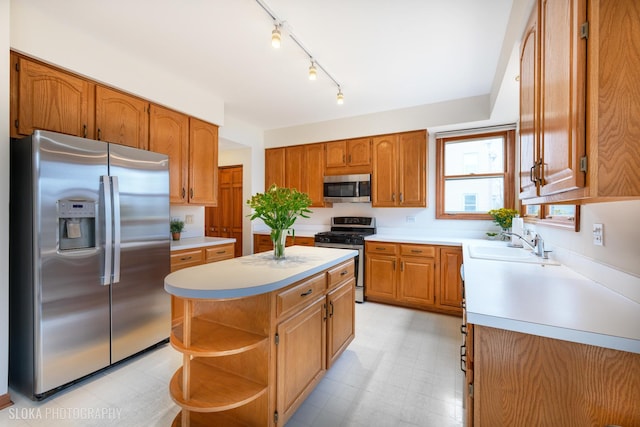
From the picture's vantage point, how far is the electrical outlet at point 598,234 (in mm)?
1347

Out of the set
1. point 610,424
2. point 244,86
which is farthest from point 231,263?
point 244,86

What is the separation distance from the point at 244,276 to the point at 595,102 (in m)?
1.52

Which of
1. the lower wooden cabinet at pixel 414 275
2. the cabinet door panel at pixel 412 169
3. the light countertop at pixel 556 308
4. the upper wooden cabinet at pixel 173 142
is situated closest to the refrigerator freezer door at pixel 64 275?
the upper wooden cabinet at pixel 173 142

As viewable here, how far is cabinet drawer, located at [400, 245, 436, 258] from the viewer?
3.32 meters

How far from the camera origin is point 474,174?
12.0ft

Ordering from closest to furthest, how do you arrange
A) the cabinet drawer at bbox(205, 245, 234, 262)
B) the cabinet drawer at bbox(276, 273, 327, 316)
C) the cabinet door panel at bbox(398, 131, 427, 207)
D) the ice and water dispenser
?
1. the cabinet drawer at bbox(276, 273, 327, 316)
2. the ice and water dispenser
3. the cabinet drawer at bbox(205, 245, 234, 262)
4. the cabinet door panel at bbox(398, 131, 427, 207)

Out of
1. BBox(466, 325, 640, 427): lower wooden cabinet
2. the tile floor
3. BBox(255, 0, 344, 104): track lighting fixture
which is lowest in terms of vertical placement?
the tile floor

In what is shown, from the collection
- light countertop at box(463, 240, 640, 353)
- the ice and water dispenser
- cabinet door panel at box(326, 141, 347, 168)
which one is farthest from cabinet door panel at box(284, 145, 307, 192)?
light countertop at box(463, 240, 640, 353)

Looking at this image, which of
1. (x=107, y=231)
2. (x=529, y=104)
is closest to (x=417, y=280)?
(x=529, y=104)

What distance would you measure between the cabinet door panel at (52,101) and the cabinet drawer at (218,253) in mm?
1576

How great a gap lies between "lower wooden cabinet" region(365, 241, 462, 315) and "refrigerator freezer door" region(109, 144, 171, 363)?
244cm

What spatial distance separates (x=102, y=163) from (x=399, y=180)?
328 cm

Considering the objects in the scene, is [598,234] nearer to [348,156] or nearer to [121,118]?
[348,156]

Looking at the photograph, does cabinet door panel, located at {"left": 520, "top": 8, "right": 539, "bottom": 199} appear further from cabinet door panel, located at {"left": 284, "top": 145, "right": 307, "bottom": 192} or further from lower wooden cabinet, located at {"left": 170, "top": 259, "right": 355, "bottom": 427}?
cabinet door panel, located at {"left": 284, "top": 145, "right": 307, "bottom": 192}
